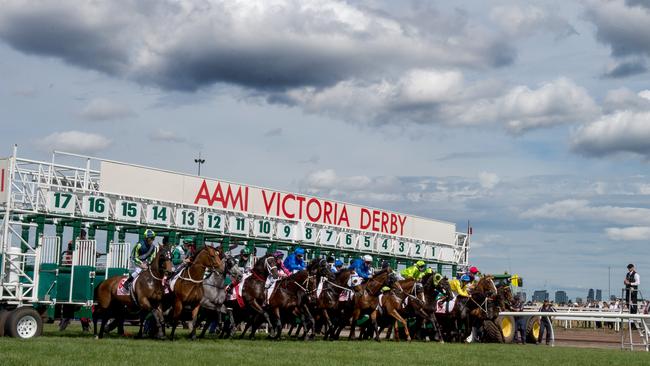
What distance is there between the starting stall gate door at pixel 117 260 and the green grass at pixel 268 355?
518 centimetres

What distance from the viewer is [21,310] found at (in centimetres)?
1967

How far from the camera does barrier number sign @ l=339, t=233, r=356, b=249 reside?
43406 mm

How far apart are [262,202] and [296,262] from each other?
14.3 m

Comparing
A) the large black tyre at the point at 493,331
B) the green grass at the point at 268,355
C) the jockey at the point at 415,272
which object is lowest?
the green grass at the point at 268,355

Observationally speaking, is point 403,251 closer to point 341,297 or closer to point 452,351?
point 341,297

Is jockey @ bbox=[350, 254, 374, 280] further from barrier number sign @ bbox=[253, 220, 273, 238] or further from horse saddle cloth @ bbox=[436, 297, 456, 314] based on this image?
barrier number sign @ bbox=[253, 220, 273, 238]

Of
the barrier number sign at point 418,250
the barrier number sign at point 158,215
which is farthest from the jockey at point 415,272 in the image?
the barrier number sign at point 418,250

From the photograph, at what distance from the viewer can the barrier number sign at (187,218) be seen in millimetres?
34719

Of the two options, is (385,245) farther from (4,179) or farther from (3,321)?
(3,321)

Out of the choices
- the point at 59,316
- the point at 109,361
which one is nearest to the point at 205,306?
the point at 59,316

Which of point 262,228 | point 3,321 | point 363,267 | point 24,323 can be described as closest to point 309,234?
point 262,228

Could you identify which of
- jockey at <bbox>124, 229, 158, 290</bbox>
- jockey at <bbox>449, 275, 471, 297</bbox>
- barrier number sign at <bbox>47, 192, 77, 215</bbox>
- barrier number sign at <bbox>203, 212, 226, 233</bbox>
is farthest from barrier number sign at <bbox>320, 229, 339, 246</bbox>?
jockey at <bbox>124, 229, 158, 290</bbox>

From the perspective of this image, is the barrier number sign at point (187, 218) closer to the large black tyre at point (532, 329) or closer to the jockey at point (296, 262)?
the jockey at point (296, 262)

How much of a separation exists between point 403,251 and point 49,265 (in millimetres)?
28537
